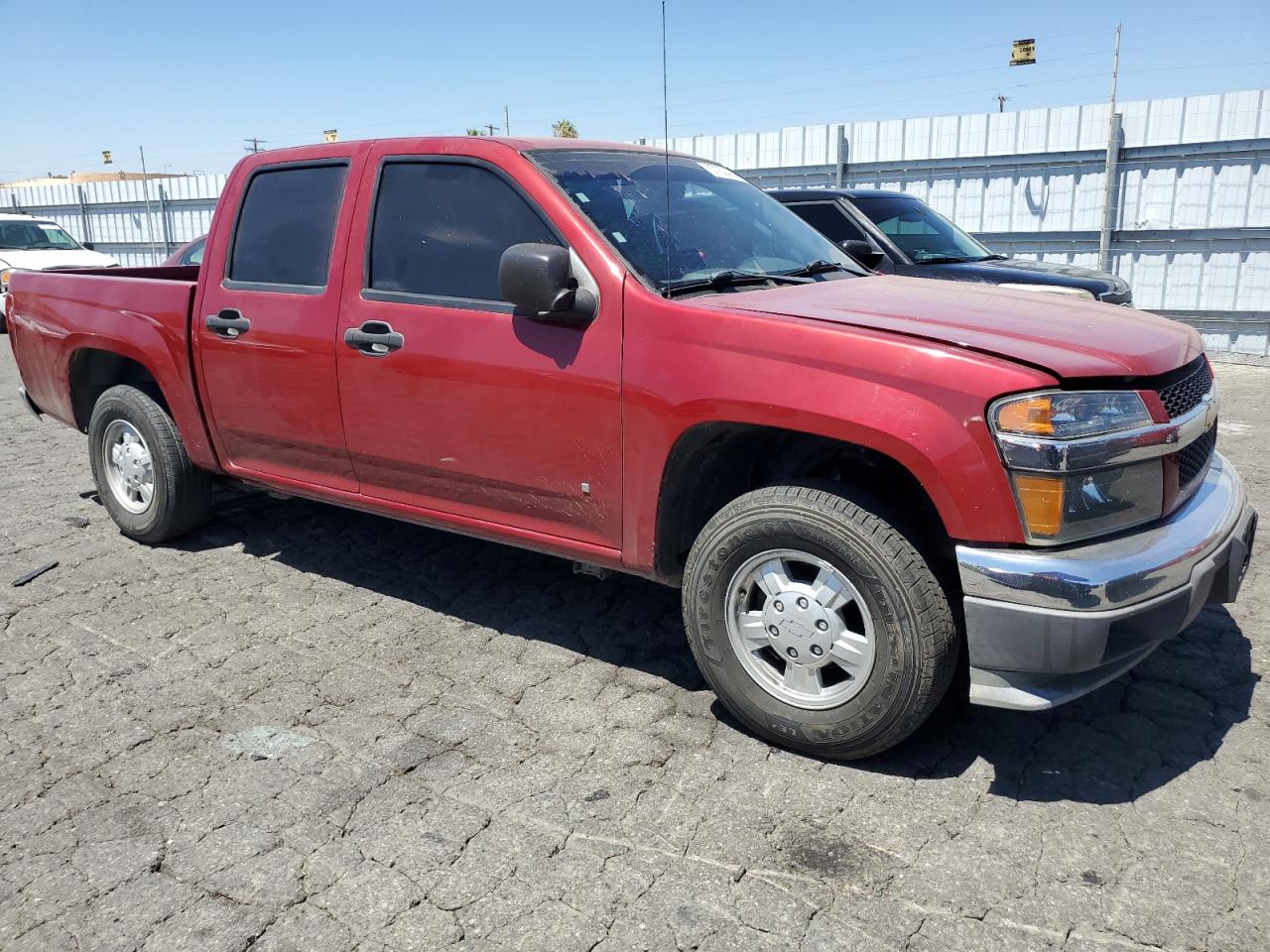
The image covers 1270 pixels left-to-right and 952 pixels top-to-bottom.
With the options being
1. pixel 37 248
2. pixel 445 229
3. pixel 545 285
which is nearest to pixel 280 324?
pixel 445 229

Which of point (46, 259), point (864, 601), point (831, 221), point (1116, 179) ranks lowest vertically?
point (864, 601)

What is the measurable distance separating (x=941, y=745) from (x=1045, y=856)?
0.59 metres

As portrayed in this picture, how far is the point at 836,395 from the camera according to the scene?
2.79 meters

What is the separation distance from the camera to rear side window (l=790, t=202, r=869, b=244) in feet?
28.1

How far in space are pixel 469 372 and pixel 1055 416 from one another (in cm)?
197

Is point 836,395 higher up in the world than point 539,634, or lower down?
higher up

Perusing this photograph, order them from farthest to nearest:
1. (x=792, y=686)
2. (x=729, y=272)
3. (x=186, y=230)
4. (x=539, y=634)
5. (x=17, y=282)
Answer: (x=186, y=230) < (x=17, y=282) < (x=539, y=634) < (x=729, y=272) < (x=792, y=686)

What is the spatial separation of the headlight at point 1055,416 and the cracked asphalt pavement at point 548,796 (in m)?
1.09

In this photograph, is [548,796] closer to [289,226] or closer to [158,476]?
[289,226]

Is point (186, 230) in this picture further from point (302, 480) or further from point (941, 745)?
point (941, 745)

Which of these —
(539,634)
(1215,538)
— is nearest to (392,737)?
(539,634)

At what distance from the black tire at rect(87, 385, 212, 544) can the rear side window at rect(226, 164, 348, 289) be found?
0.98 m

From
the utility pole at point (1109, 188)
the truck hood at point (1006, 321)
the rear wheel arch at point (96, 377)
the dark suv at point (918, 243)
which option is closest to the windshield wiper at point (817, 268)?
the truck hood at point (1006, 321)

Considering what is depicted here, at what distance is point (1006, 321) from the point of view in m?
3.01
